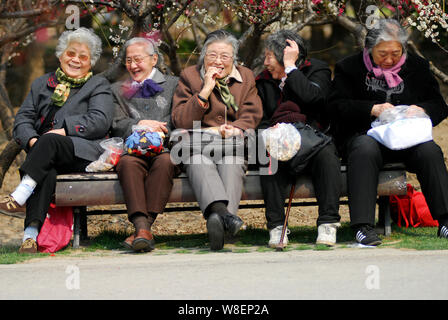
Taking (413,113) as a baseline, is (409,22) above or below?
above

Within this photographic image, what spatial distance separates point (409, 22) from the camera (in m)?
7.17

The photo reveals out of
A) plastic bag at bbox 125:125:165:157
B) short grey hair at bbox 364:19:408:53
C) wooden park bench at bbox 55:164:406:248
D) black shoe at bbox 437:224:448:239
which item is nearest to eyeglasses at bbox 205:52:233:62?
plastic bag at bbox 125:125:165:157

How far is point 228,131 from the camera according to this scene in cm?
584

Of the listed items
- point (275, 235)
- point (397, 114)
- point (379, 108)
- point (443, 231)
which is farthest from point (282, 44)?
point (443, 231)

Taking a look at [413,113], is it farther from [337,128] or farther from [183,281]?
[183,281]

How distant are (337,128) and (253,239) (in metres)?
1.10

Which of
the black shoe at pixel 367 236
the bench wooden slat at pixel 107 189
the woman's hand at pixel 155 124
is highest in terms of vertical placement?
the woman's hand at pixel 155 124

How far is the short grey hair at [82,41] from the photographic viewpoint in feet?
20.5

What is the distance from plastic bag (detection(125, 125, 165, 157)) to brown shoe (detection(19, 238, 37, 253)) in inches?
37.6

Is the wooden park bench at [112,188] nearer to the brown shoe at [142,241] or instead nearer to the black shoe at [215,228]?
the brown shoe at [142,241]

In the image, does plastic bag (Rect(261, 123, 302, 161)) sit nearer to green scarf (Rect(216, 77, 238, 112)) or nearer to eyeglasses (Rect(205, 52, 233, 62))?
green scarf (Rect(216, 77, 238, 112))

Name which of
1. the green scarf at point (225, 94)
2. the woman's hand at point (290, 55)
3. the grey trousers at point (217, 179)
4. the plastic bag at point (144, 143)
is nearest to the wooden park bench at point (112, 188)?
the grey trousers at point (217, 179)

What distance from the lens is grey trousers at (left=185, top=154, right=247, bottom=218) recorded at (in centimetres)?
541
